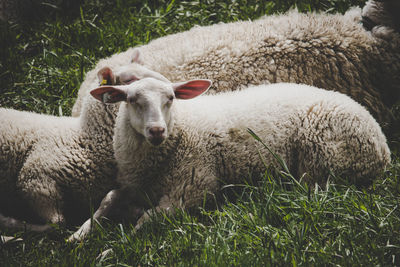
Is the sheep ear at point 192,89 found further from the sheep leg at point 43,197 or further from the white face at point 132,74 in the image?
the sheep leg at point 43,197

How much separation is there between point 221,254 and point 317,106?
148 centimetres

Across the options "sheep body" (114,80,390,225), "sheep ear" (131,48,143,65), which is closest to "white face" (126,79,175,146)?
"sheep body" (114,80,390,225)

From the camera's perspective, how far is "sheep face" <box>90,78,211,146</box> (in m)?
3.04

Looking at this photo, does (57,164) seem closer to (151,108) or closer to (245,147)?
(151,108)

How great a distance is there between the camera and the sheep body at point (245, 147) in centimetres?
338

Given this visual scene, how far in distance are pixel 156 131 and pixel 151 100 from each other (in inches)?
9.1

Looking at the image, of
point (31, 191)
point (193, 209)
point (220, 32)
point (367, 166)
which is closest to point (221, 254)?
point (193, 209)

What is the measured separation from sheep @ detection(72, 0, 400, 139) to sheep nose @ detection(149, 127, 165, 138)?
1300 millimetres

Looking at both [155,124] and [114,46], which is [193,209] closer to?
[155,124]

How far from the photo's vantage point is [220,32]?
14.8 feet

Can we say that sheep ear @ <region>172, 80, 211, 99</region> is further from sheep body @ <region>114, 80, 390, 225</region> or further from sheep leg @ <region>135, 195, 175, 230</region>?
sheep leg @ <region>135, 195, 175, 230</region>

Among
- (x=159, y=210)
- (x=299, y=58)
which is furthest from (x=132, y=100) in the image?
(x=299, y=58)

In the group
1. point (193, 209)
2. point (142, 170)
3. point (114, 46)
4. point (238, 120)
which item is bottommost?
point (193, 209)

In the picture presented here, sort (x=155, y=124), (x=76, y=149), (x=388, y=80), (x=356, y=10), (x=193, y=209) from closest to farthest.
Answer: (x=155, y=124), (x=193, y=209), (x=76, y=149), (x=388, y=80), (x=356, y=10)
